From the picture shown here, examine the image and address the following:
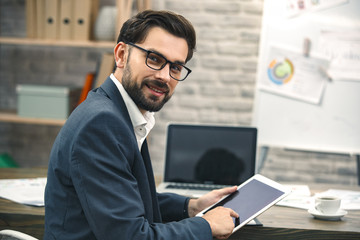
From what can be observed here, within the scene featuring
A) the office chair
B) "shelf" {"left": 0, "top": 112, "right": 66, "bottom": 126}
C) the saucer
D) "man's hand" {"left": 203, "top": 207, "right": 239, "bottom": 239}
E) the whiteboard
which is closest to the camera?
the office chair

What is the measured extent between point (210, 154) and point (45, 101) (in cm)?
137

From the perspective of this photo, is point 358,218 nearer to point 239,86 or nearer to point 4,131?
point 239,86

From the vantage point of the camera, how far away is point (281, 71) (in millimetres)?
2467

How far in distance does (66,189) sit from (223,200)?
1.65ft

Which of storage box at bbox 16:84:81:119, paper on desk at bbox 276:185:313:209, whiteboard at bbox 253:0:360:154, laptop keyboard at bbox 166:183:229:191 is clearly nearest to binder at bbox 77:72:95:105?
Answer: storage box at bbox 16:84:81:119

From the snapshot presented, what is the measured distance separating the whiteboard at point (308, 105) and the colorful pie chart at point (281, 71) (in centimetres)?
5

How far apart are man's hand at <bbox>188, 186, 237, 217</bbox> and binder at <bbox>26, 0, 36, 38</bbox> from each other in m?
1.84

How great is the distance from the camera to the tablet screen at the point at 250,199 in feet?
3.83

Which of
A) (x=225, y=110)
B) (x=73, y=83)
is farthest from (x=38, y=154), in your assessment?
(x=225, y=110)

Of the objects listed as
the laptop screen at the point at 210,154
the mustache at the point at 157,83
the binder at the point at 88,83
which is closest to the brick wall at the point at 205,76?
the binder at the point at 88,83

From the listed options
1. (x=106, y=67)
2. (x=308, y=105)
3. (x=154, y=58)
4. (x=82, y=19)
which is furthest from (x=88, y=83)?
(x=154, y=58)

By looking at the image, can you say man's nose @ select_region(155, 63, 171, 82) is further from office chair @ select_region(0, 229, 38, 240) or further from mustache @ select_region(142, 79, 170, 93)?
office chair @ select_region(0, 229, 38, 240)

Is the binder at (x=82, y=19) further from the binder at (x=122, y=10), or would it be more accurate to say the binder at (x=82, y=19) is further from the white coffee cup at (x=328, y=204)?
the white coffee cup at (x=328, y=204)

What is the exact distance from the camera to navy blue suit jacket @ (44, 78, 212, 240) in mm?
966
